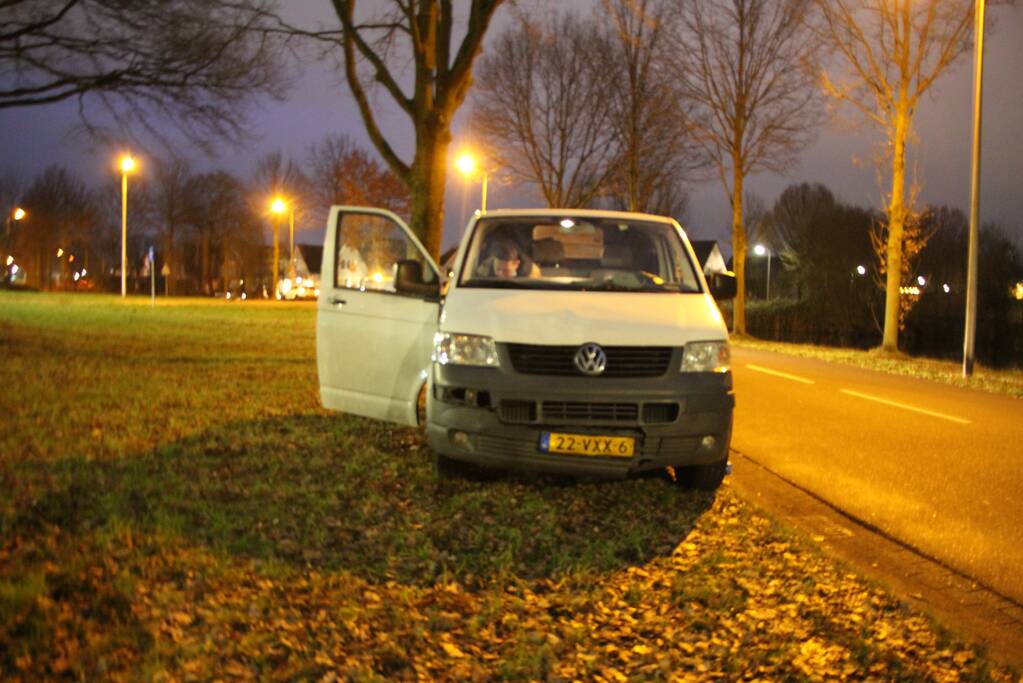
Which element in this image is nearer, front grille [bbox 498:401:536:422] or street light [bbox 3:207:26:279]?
front grille [bbox 498:401:536:422]

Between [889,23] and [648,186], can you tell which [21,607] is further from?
[648,186]

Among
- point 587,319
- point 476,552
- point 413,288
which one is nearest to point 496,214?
point 413,288

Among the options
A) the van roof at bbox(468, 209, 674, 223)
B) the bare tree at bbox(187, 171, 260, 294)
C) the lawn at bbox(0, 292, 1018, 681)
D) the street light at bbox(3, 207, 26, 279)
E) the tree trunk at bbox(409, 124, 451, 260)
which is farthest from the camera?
the bare tree at bbox(187, 171, 260, 294)

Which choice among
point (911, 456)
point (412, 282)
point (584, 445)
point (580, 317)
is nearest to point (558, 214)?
point (412, 282)

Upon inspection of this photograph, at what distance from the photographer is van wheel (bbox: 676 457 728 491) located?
243 inches

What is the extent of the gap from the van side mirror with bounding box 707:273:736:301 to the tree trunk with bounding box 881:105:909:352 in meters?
17.9

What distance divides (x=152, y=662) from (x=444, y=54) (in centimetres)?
1197

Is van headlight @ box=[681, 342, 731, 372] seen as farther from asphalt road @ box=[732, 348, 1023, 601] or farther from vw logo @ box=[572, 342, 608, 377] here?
asphalt road @ box=[732, 348, 1023, 601]

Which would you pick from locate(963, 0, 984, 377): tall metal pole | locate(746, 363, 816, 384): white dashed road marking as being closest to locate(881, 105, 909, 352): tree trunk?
locate(963, 0, 984, 377): tall metal pole

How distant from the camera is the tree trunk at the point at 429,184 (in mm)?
13195

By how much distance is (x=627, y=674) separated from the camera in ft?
11.9

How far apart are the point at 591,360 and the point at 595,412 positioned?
1.08ft

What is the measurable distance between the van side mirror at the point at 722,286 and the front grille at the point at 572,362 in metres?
1.55

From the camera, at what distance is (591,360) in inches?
222
